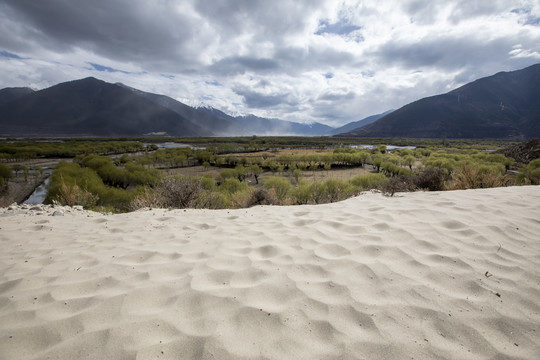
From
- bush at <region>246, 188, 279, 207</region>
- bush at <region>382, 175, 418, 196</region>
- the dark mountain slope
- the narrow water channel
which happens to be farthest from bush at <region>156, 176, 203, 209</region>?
the dark mountain slope

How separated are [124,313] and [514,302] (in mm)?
3370

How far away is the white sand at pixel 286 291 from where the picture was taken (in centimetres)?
167

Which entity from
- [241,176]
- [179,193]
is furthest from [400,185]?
[241,176]

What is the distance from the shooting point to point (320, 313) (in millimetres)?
1968

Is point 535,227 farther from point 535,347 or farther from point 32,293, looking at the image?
point 32,293

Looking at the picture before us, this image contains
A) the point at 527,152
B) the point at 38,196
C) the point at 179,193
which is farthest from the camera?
the point at 38,196

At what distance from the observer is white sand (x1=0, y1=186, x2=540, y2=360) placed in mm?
1668

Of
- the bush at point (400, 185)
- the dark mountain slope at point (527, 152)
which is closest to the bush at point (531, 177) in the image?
the bush at point (400, 185)

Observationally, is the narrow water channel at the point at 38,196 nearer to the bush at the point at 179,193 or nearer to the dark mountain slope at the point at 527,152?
the bush at the point at 179,193

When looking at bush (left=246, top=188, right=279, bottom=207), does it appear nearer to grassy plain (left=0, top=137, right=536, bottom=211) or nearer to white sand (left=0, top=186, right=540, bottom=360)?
grassy plain (left=0, top=137, right=536, bottom=211)

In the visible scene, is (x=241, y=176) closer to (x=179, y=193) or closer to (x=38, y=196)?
(x=38, y=196)

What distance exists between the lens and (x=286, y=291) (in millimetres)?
2260

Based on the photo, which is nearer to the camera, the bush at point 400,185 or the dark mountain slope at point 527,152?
the bush at point 400,185

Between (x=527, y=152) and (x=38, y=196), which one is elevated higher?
(x=527, y=152)
